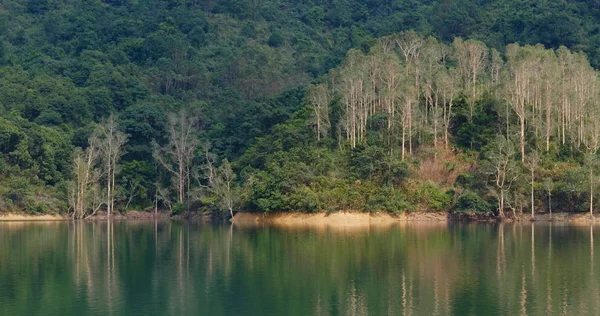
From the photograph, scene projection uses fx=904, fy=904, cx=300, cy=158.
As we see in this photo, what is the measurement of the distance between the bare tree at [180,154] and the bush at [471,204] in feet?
105

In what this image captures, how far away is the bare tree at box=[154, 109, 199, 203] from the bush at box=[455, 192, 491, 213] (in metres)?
31.9

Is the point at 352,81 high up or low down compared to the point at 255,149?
up

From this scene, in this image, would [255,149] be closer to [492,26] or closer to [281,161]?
[281,161]

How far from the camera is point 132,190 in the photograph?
97062 millimetres

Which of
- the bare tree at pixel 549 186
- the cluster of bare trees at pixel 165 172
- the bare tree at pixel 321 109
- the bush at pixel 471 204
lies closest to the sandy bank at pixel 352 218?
the bush at pixel 471 204

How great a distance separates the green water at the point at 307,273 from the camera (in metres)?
32.6

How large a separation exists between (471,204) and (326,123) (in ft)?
62.9

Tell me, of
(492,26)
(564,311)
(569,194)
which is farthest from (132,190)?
(564,311)

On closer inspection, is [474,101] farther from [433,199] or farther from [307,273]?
Result: [307,273]

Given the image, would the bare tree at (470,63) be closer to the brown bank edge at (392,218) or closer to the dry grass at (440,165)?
the dry grass at (440,165)

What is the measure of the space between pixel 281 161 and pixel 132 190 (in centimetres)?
2063

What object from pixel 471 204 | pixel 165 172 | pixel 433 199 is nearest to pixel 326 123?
pixel 433 199

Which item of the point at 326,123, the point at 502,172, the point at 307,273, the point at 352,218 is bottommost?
the point at 307,273

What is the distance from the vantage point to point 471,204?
76438 mm
